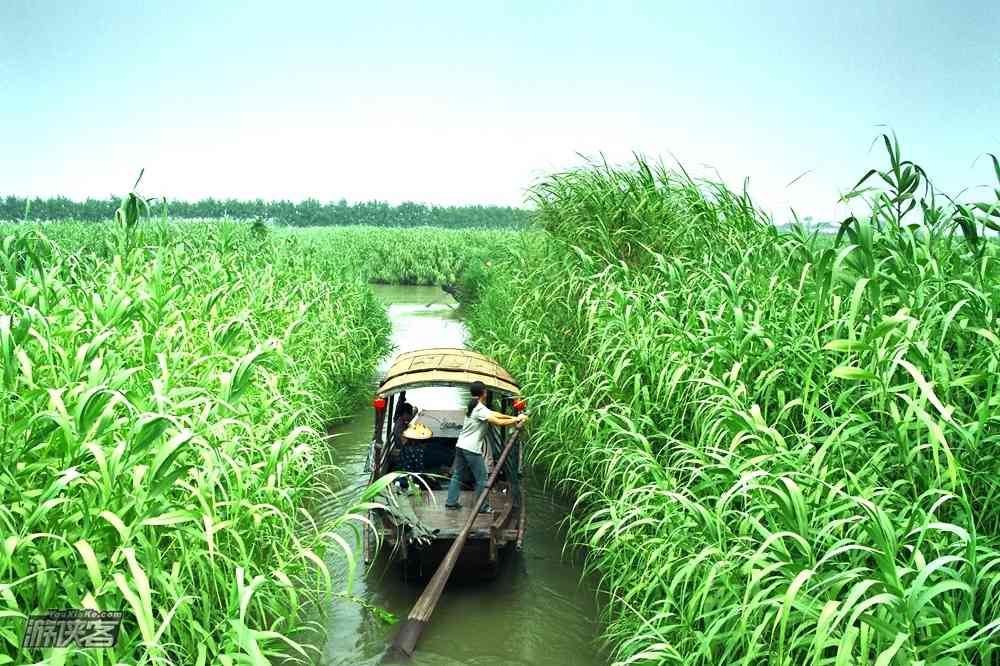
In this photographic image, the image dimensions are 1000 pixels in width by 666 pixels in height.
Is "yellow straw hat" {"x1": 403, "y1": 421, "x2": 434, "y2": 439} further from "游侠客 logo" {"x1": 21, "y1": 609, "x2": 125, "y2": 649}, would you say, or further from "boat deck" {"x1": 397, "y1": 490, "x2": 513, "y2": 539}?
"游侠客 logo" {"x1": 21, "y1": 609, "x2": 125, "y2": 649}

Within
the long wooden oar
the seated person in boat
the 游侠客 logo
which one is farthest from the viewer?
the seated person in boat

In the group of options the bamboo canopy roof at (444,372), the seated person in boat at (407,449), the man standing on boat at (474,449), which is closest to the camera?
the man standing on boat at (474,449)

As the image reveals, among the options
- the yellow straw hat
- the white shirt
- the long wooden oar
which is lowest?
the long wooden oar

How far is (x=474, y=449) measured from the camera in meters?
6.96

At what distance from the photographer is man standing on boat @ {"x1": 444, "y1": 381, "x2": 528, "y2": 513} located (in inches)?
273

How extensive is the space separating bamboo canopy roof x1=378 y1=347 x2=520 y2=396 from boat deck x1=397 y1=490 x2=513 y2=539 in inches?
38.7

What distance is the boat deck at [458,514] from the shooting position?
6.27m

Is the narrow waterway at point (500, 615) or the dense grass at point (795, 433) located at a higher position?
the dense grass at point (795, 433)

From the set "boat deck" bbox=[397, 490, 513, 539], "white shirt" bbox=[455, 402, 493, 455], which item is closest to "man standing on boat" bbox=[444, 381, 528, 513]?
"white shirt" bbox=[455, 402, 493, 455]

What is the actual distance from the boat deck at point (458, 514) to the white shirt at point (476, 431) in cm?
51

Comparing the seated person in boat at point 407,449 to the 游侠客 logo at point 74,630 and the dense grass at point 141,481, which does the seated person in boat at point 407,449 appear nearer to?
the dense grass at point 141,481

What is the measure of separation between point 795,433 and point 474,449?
2.87 metres

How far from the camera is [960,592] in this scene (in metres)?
3.56

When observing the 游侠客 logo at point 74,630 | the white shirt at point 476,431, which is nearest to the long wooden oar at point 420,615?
the white shirt at point 476,431
